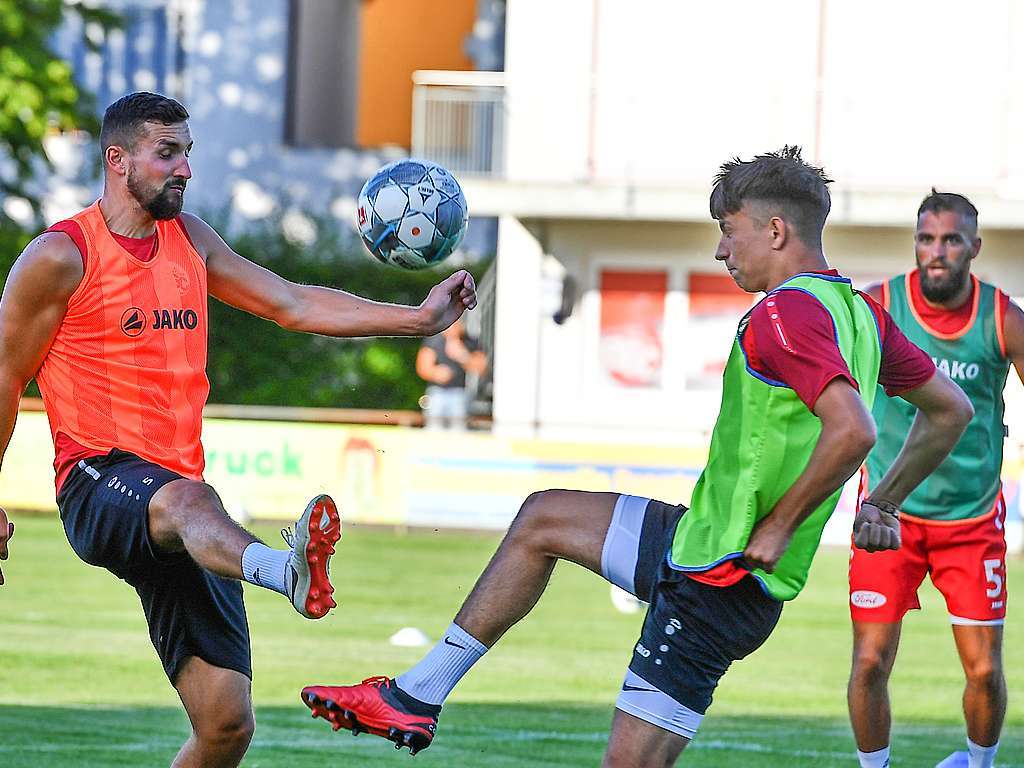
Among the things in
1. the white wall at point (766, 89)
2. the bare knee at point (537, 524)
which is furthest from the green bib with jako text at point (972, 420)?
the white wall at point (766, 89)

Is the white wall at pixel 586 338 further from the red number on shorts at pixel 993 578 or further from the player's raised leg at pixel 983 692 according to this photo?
the player's raised leg at pixel 983 692

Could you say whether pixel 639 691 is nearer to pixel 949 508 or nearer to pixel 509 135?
pixel 949 508

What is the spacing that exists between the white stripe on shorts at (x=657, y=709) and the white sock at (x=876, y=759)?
2.25m

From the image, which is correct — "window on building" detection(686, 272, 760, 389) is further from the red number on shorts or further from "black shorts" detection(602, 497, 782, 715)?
"black shorts" detection(602, 497, 782, 715)

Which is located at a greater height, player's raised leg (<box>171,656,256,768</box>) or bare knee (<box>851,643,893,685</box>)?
player's raised leg (<box>171,656,256,768</box>)

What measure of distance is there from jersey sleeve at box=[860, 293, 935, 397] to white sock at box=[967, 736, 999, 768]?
2485 mm

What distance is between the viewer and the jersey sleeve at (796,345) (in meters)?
5.34

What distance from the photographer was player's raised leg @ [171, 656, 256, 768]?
6.25 m

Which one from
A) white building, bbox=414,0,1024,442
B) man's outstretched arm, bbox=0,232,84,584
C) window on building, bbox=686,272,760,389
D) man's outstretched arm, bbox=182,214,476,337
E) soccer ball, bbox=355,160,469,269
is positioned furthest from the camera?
window on building, bbox=686,272,760,389

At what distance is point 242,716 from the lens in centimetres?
627

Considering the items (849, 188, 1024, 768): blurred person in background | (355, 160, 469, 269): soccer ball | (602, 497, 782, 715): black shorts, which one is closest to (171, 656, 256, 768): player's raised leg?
(602, 497, 782, 715): black shorts

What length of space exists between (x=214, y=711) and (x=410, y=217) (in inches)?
76.9

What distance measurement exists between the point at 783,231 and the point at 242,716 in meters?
2.43

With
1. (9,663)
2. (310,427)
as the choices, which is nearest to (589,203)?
(310,427)
